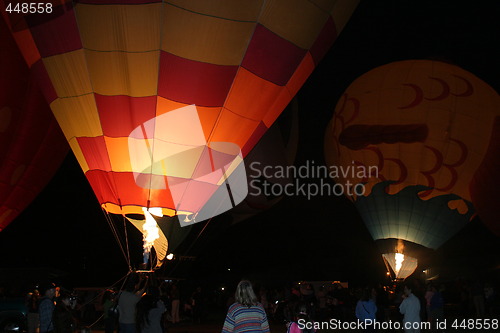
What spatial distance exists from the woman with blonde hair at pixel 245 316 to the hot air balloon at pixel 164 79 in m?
3.40

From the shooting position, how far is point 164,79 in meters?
6.60

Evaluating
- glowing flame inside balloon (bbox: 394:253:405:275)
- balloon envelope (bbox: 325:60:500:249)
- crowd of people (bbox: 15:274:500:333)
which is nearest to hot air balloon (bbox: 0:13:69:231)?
crowd of people (bbox: 15:274:500:333)

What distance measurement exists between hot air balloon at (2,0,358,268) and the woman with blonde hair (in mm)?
3403

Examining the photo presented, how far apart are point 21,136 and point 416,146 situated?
24.0ft

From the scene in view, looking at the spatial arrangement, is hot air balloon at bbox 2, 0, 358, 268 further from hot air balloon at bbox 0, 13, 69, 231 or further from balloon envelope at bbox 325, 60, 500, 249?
balloon envelope at bbox 325, 60, 500, 249

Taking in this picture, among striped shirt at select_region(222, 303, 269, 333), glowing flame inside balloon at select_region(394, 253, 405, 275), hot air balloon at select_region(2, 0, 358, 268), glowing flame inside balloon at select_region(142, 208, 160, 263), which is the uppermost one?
hot air balloon at select_region(2, 0, 358, 268)

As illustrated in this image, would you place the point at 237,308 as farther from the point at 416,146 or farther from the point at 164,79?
the point at 416,146

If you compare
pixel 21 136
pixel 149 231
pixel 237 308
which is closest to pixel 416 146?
pixel 149 231

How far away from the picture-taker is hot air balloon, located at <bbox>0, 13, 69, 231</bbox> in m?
9.48

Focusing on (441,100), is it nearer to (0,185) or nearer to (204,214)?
(204,214)

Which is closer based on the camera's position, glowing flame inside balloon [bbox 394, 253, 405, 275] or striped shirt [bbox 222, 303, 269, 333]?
striped shirt [bbox 222, 303, 269, 333]

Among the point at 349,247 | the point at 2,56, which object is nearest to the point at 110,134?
the point at 2,56

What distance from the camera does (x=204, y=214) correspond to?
768 cm

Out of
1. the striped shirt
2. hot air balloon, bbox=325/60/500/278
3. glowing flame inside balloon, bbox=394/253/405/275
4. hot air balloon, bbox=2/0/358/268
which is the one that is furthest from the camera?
glowing flame inside balloon, bbox=394/253/405/275
